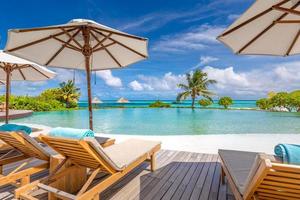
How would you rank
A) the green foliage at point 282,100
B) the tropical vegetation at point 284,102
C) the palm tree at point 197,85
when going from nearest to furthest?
the tropical vegetation at point 284,102
the green foliage at point 282,100
the palm tree at point 197,85

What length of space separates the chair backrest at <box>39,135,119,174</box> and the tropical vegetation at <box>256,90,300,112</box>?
26.0m

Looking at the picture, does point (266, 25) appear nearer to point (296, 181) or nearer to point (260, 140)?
point (296, 181)

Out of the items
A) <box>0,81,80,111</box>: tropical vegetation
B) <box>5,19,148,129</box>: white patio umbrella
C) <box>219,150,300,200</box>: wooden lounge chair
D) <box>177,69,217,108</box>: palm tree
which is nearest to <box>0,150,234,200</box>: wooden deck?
<box>219,150,300,200</box>: wooden lounge chair

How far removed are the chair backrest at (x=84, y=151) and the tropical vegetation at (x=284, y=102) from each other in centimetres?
2602

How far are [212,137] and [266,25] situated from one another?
160 inches

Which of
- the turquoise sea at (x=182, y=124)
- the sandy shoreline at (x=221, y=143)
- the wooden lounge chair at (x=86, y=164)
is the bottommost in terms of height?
the turquoise sea at (x=182, y=124)

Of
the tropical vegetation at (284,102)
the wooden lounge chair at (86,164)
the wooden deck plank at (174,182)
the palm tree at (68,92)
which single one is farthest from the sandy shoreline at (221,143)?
the palm tree at (68,92)

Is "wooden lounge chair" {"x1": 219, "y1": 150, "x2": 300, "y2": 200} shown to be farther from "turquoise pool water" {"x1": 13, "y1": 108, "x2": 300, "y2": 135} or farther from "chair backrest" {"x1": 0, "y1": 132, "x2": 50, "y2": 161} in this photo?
"turquoise pool water" {"x1": 13, "y1": 108, "x2": 300, "y2": 135}

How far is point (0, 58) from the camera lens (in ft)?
14.9

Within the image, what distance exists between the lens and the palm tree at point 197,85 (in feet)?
94.0

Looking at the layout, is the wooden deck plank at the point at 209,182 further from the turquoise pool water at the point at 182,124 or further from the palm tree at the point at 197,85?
the palm tree at the point at 197,85

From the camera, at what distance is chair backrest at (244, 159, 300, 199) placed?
121 centimetres

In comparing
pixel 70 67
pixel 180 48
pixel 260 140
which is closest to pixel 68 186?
pixel 70 67

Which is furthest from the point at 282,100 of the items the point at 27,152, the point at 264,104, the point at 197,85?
the point at 27,152
